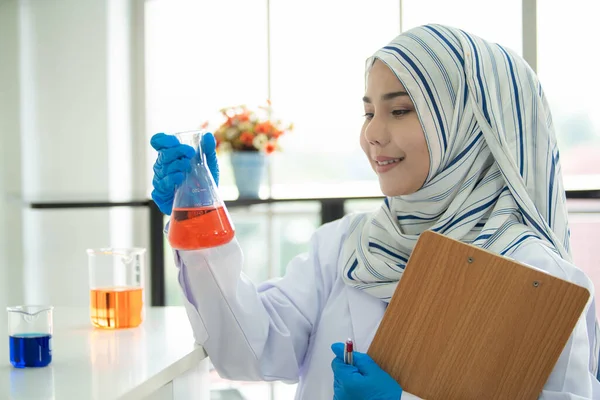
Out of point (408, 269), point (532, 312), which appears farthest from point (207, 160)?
point (532, 312)

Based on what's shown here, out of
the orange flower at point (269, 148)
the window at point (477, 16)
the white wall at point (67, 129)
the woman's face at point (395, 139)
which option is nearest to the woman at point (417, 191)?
the woman's face at point (395, 139)

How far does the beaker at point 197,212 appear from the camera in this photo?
120cm

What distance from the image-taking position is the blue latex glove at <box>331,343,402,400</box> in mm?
1103

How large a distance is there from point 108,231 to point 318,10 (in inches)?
57.7

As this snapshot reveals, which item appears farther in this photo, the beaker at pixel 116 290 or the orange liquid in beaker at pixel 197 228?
the beaker at pixel 116 290

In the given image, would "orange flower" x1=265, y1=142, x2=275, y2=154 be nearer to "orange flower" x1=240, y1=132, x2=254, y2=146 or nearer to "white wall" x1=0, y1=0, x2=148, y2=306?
"orange flower" x1=240, y1=132, x2=254, y2=146

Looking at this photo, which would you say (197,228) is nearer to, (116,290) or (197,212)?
(197,212)

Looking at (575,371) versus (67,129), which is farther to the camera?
(67,129)

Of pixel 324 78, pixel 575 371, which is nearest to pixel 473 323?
pixel 575 371

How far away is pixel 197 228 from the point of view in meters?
1.21

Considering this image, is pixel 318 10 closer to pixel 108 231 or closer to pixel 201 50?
pixel 201 50

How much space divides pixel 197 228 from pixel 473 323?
0.49 meters

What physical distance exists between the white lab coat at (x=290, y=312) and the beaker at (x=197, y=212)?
0.07m

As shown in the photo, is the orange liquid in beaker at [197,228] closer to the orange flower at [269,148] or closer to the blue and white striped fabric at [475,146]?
the blue and white striped fabric at [475,146]
